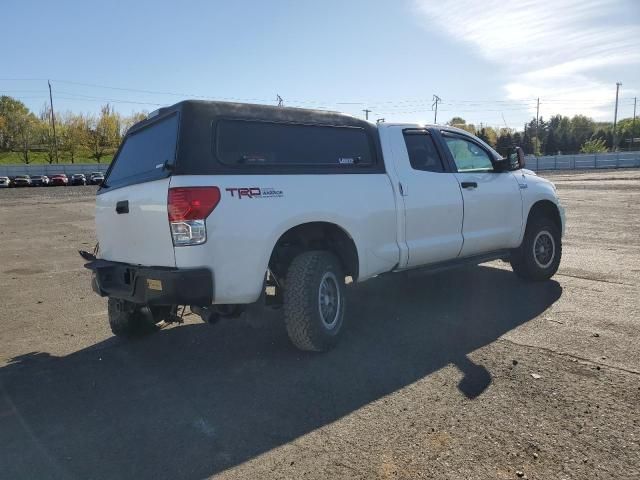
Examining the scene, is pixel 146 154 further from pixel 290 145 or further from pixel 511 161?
pixel 511 161

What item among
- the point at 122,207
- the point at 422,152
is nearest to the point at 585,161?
the point at 422,152

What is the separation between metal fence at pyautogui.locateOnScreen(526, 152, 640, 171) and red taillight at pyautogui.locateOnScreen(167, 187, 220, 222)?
5699 centimetres

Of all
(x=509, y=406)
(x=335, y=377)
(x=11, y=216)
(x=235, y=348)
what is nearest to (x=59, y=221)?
(x=11, y=216)

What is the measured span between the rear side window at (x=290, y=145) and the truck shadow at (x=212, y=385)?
1.38 meters

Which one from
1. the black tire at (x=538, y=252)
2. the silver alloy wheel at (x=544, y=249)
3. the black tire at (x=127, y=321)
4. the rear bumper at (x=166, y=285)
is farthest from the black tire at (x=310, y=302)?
the silver alloy wheel at (x=544, y=249)

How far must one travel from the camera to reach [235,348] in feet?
16.4

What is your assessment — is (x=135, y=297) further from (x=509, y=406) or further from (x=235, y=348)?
(x=509, y=406)

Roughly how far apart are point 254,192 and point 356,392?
1670 millimetres

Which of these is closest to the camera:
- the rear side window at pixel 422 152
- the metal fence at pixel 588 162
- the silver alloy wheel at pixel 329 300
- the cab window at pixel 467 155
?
the silver alloy wheel at pixel 329 300

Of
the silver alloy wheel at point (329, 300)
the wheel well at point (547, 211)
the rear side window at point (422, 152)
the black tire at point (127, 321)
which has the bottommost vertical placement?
the black tire at point (127, 321)

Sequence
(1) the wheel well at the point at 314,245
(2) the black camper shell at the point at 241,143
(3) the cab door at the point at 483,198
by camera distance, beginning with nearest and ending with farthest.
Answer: (2) the black camper shell at the point at 241,143, (1) the wheel well at the point at 314,245, (3) the cab door at the point at 483,198

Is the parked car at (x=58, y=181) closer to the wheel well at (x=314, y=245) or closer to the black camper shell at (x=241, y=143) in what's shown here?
the black camper shell at (x=241, y=143)

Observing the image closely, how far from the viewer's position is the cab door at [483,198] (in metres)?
6.07

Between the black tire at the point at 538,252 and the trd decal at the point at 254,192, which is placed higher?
the trd decal at the point at 254,192
